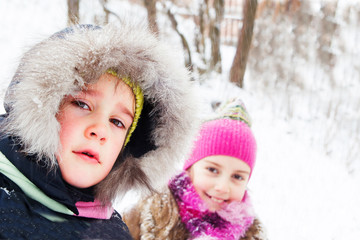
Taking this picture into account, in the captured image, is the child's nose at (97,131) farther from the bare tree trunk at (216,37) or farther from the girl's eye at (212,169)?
the bare tree trunk at (216,37)

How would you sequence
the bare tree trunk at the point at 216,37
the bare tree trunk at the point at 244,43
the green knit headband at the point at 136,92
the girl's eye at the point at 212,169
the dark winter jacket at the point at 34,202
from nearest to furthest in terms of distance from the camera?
1. the dark winter jacket at the point at 34,202
2. the green knit headband at the point at 136,92
3. the girl's eye at the point at 212,169
4. the bare tree trunk at the point at 244,43
5. the bare tree trunk at the point at 216,37

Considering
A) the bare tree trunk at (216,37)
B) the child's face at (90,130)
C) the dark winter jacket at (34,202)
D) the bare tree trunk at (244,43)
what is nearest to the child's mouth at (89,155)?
the child's face at (90,130)

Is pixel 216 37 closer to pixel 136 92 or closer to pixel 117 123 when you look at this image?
pixel 136 92

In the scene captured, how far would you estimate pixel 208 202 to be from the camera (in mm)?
2045

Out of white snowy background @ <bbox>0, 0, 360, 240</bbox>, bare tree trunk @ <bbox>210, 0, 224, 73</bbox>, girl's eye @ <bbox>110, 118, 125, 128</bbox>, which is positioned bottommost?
white snowy background @ <bbox>0, 0, 360, 240</bbox>

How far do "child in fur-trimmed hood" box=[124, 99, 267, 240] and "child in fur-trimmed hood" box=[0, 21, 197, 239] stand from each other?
1.64 ft

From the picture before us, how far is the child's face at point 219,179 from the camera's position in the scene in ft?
6.61

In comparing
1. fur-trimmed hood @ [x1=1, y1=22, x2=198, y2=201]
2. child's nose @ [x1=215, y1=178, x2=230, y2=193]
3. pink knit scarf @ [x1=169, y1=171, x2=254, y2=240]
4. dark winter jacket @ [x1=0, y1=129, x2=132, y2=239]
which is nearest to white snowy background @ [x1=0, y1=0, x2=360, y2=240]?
fur-trimmed hood @ [x1=1, y1=22, x2=198, y2=201]

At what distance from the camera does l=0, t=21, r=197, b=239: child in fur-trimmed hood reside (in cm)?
113

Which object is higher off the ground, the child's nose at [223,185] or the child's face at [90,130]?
the child's face at [90,130]

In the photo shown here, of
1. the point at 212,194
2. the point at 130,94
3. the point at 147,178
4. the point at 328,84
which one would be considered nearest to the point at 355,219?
the point at 212,194

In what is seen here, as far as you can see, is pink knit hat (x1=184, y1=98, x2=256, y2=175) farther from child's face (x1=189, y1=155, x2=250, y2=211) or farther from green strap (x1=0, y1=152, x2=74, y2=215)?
green strap (x1=0, y1=152, x2=74, y2=215)

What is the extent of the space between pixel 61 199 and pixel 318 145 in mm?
5363

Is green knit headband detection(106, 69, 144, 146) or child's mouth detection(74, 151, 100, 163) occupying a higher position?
green knit headband detection(106, 69, 144, 146)
